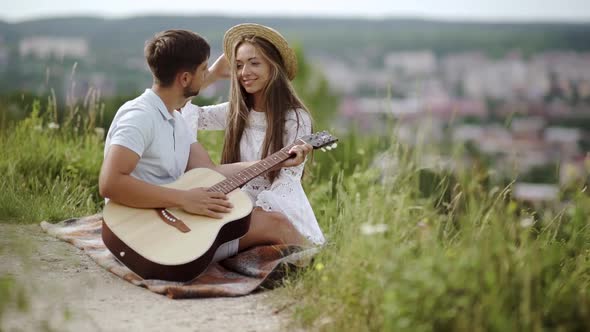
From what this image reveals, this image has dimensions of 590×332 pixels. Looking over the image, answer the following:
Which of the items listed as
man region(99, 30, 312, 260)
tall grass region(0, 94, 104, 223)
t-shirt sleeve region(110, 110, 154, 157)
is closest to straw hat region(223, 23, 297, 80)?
man region(99, 30, 312, 260)

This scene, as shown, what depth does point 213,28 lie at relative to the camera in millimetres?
42156

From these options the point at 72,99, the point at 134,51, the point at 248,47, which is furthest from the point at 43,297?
the point at 134,51

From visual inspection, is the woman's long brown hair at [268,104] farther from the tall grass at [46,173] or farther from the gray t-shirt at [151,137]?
the tall grass at [46,173]

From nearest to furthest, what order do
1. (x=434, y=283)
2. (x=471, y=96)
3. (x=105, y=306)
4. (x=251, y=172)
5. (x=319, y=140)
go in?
(x=434, y=283)
(x=105, y=306)
(x=251, y=172)
(x=319, y=140)
(x=471, y=96)

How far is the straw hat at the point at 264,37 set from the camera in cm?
400

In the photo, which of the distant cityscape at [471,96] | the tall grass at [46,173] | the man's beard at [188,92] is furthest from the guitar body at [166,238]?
the tall grass at [46,173]

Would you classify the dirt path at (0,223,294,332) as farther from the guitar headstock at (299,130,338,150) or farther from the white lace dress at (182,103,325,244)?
the guitar headstock at (299,130,338,150)

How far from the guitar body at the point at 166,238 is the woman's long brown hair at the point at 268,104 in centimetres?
69

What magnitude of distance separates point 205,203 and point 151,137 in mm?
421

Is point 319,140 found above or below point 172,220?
above

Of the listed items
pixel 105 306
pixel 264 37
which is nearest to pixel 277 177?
pixel 264 37

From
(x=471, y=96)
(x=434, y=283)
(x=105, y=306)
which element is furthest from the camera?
(x=471, y=96)

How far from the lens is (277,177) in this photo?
3916 millimetres

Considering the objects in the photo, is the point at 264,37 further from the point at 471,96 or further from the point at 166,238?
the point at 471,96
